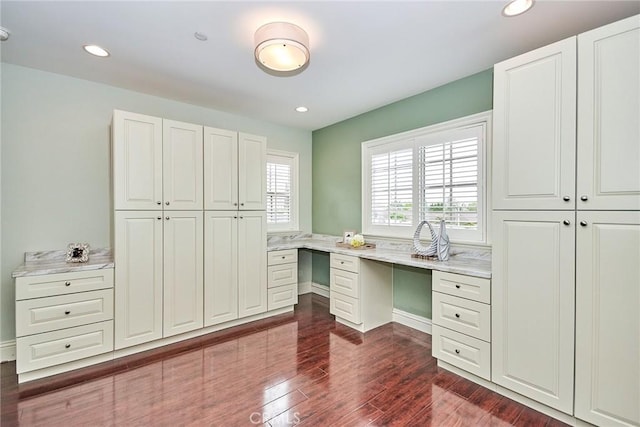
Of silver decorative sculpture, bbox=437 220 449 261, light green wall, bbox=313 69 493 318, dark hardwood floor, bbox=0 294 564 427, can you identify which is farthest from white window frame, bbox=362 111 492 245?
dark hardwood floor, bbox=0 294 564 427

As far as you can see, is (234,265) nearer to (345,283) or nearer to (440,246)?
(345,283)

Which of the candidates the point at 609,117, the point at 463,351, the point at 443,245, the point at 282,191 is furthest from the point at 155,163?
the point at 609,117

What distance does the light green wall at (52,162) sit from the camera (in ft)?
8.55

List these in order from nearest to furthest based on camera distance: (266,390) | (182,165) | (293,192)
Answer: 1. (266,390)
2. (182,165)
3. (293,192)

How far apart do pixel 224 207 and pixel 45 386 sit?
2.02m

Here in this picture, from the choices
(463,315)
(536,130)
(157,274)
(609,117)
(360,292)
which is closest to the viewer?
(609,117)

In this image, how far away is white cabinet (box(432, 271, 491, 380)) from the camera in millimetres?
2178

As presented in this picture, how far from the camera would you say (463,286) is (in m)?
2.32

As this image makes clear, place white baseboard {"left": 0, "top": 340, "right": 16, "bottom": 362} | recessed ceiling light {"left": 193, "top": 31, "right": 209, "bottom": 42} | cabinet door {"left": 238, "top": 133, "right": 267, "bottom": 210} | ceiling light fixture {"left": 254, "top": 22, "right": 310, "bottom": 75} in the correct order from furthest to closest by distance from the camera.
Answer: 1. cabinet door {"left": 238, "top": 133, "right": 267, "bottom": 210}
2. white baseboard {"left": 0, "top": 340, "right": 16, "bottom": 362}
3. recessed ceiling light {"left": 193, "top": 31, "right": 209, "bottom": 42}
4. ceiling light fixture {"left": 254, "top": 22, "right": 310, "bottom": 75}

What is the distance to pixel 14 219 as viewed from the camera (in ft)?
8.60

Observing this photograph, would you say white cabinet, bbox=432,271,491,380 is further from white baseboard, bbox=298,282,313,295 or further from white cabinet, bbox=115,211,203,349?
white baseboard, bbox=298,282,313,295

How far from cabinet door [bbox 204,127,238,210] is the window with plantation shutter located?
1.09 m

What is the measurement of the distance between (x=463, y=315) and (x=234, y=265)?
7.81ft

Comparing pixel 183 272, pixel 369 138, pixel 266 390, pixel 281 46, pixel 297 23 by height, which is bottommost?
pixel 266 390
